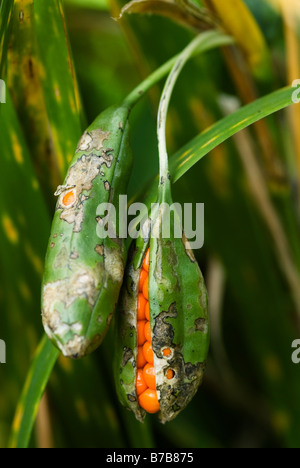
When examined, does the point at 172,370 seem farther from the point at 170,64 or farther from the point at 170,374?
the point at 170,64

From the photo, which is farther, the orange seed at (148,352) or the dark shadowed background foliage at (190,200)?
the dark shadowed background foliage at (190,200)

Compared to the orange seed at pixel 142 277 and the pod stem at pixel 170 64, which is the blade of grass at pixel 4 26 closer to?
the pod stem at pixel 170 64

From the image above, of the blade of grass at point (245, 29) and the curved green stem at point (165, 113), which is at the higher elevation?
the blade of grass at point (245, 29)

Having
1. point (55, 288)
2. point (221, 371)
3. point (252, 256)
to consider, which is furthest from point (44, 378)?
point (221, 371)

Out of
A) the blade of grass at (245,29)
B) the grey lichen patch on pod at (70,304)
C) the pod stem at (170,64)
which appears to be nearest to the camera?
the grey lichen patch on pod at (70,304)

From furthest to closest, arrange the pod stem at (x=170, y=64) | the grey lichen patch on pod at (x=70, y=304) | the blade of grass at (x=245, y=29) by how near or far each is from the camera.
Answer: the blade of grass at (x=245, y=29), the pod stem at (x=170, y=64), the grey lichen patch on pod at (x=70, y=304)

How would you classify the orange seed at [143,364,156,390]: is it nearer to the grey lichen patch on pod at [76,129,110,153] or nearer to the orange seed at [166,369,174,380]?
the orange seed at [166,369,174,380]

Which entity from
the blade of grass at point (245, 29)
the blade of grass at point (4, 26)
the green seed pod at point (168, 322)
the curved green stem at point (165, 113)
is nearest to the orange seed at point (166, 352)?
the green seed pod at point (168, 322)

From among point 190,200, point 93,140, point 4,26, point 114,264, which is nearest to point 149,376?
point 114,264
